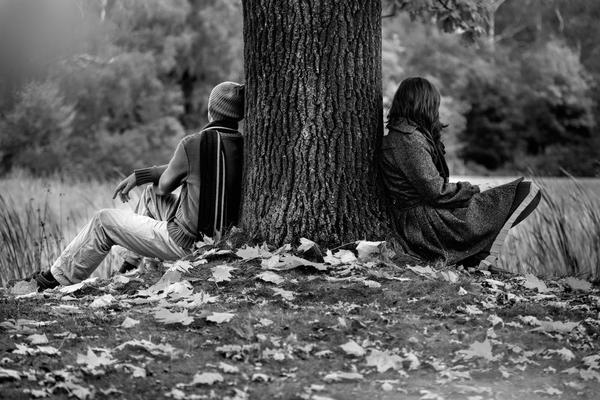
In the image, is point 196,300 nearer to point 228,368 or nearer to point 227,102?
point 228,368

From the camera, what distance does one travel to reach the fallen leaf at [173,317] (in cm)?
446

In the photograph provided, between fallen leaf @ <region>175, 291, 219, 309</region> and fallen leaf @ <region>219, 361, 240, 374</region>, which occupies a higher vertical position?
fallen leaf @ <region>175, 291, 219, 309</region>

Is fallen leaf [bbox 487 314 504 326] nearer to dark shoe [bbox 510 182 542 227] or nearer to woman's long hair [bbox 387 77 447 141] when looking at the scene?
dark shoe [bbox 510 182 542 227]

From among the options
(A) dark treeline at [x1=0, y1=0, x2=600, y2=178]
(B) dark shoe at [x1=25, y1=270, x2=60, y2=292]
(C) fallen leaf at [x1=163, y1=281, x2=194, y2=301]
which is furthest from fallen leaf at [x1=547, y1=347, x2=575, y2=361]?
(A) dark treeline at [x1=0, y1=0, x2=600, y2=178]

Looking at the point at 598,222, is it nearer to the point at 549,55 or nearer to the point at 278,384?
the point at 278,384

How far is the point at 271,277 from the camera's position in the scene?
196 inches

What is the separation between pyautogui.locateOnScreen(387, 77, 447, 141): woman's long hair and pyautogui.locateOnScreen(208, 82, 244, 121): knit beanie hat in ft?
3.25

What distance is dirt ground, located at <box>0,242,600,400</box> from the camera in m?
3.87

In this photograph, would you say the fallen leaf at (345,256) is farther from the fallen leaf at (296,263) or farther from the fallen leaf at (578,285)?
the fallen leaf at (578,285)

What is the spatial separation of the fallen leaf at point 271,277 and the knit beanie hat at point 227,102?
1440 mm

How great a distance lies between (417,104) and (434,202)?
2.04 feet

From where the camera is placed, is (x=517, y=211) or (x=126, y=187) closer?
(x=517, y=211)

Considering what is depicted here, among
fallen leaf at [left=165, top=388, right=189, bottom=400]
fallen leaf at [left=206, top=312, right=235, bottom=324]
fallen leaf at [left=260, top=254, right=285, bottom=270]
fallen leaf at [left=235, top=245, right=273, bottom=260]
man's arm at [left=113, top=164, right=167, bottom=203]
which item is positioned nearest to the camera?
fallen leaf at [left=165, top=388, right=189, bottom=400]

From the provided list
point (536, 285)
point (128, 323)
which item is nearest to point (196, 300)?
point (128, 323)
